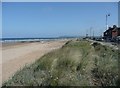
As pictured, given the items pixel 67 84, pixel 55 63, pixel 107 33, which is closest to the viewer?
pixel 67 84

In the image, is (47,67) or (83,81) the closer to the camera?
(83,81)

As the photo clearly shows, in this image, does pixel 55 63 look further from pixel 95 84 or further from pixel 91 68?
pixel 95 84

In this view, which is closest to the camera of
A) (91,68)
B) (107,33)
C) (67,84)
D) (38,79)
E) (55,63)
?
(67,84)

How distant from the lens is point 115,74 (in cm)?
753

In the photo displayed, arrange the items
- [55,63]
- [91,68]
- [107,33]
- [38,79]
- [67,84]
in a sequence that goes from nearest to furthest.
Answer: [67,84]
[38,79]
[91,68]
[55,63]
[107,33]

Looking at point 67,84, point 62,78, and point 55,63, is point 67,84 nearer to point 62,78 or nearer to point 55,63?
point 62,78

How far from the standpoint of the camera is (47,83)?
23.7ft

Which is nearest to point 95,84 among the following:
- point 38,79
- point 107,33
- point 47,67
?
point 38,79

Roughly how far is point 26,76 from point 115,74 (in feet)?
7.66

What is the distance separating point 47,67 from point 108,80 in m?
2.52

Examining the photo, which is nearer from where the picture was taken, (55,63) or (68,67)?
(68,67)

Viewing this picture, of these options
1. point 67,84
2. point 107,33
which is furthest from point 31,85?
point 107,33

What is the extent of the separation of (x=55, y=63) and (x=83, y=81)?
8.03 feet

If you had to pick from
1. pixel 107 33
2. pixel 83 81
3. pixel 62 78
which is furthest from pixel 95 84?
pixel 107 33
